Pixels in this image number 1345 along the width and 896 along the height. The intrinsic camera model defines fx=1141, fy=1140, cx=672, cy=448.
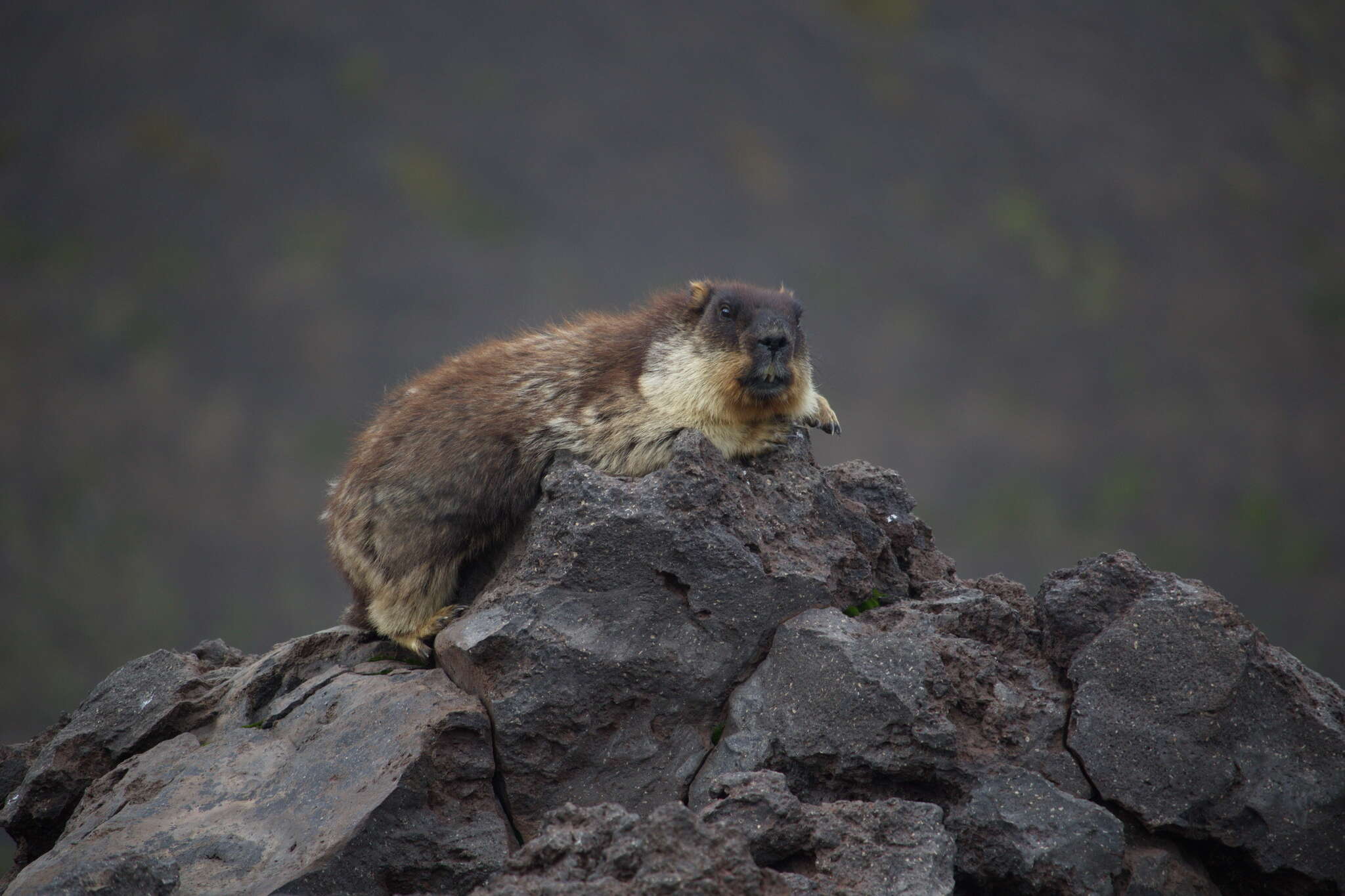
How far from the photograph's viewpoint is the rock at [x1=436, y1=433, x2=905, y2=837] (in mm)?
5184

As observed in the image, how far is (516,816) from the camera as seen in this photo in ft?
17.0

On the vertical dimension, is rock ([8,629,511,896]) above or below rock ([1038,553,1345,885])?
below

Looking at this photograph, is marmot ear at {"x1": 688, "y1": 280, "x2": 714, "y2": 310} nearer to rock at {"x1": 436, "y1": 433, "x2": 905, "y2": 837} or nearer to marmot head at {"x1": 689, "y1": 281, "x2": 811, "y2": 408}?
marmot head at {"x1": 689, "y1": 281, "x2": 811, "y2": 408}

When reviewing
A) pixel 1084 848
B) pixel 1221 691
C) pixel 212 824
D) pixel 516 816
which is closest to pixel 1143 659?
pixel 1221 691

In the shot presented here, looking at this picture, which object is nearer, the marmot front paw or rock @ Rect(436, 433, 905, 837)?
rock @ Rect(436, 433, 905, 837)

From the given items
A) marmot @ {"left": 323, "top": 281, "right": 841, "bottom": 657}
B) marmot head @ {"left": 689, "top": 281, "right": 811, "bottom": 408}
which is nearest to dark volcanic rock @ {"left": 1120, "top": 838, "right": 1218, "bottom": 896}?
marmot @ {"left": 323, "top": 281, "right": 841, "bottom": 657}

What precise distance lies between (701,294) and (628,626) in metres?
2.09

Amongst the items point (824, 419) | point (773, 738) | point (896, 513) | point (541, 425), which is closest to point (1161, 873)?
point (773, 738)

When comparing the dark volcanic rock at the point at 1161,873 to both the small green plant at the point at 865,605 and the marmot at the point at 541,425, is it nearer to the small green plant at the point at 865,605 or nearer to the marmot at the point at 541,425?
the small green plant at the point at 865,605

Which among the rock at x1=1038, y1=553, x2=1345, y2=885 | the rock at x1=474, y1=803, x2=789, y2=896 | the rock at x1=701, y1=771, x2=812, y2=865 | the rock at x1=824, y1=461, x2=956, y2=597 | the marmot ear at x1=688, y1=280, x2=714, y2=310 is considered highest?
the marmot ear at x1=688, y1=280, x2=714, y2=310

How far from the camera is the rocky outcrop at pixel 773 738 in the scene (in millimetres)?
4762

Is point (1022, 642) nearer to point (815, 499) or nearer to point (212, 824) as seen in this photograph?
point (815, 499)

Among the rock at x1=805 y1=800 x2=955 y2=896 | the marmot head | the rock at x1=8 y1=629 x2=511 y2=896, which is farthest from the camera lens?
the marmot head

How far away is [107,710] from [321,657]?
48.4 inches
